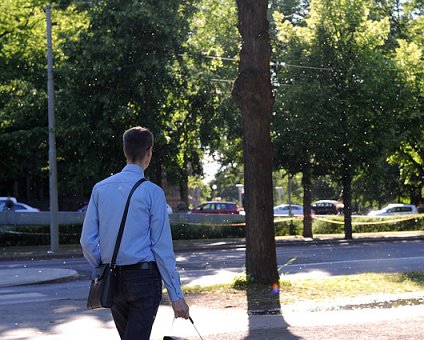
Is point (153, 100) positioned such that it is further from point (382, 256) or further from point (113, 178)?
point (113, 178)

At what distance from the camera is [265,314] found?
9719 mm

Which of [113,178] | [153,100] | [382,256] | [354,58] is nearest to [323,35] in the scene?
[354,58]

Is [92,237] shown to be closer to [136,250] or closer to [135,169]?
[136,250]

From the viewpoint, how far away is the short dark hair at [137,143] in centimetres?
451

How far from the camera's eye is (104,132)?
26.4 m

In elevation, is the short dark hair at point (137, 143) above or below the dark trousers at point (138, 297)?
above

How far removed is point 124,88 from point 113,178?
75.4 feet

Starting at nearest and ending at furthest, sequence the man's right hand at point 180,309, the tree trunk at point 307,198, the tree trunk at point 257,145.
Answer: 1. the man's right hand at point 180,309
2. the tree trunk at point 257,145
3. the tree trunk at point 307,198

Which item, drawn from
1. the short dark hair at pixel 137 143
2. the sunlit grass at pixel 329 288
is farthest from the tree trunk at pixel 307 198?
the short dark hair at pixel 137 143

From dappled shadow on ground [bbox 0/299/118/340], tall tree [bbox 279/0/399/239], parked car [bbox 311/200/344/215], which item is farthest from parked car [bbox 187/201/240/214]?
dappled shadow on ground [bbox 0/299/118/340]

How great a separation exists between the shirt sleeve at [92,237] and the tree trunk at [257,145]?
24.9 ft

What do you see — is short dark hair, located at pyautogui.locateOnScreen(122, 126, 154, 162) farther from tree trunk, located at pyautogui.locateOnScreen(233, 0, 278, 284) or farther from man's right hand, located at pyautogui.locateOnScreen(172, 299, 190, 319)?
tree trunk, located at pyautogui.locateOnScreen(233, 0, 278, 284)

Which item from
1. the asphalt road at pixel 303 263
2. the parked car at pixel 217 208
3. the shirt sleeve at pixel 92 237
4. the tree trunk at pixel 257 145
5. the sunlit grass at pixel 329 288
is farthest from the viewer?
the parked car at pixel 217 208

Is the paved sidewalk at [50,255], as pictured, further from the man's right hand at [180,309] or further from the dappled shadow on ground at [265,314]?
the man's right hand at [180,309]
